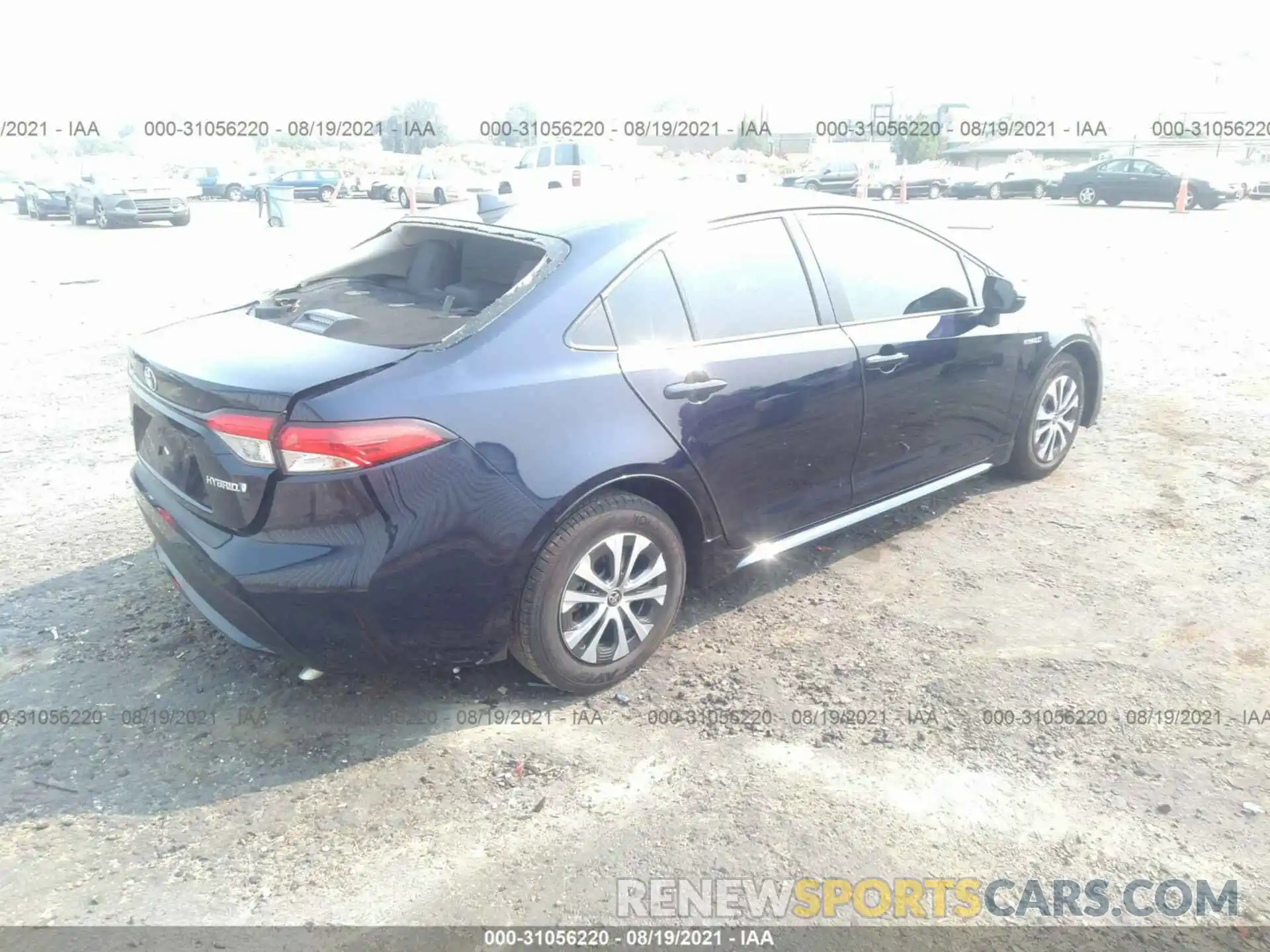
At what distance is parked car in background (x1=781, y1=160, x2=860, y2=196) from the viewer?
108 ft

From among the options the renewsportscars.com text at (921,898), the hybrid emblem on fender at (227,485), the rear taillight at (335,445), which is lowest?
the renewsportscars.com text at (921,898)

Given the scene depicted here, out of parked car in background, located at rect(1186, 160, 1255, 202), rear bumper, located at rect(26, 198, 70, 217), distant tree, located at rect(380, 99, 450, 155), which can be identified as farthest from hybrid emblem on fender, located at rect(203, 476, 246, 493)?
distant tree, located at rect(380, 99, 450, 155)

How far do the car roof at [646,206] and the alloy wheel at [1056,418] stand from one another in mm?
1704

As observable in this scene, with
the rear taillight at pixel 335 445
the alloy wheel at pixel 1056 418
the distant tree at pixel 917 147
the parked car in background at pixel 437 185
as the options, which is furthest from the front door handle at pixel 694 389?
the distant tree at pixel 917 147

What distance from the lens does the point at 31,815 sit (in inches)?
115

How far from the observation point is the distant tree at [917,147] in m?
53.3

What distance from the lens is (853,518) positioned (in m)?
4.37

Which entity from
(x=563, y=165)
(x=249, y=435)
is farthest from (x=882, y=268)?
(x=563, y=165)

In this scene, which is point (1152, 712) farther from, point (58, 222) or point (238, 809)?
point (58, 222)

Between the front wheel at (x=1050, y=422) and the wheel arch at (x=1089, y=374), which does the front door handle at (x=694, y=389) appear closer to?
the front wheel at (x=1050, y=422)

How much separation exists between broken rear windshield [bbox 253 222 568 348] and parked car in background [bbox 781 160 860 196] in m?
30.5

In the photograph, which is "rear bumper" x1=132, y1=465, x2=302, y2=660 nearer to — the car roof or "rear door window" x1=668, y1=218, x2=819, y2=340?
the car roof

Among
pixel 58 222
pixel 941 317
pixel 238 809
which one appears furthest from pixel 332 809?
pixel 58 222

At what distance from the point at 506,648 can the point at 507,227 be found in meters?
1.62
